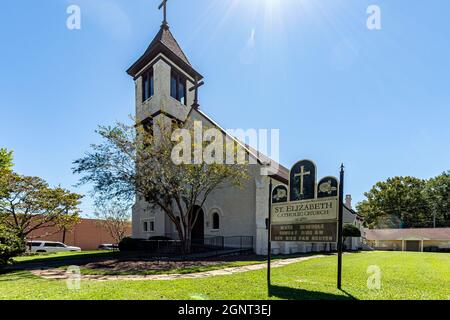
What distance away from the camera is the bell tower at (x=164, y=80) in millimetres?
26500

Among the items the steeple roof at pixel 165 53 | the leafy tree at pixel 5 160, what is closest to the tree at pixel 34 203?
the leafy tree at pixel 5 160

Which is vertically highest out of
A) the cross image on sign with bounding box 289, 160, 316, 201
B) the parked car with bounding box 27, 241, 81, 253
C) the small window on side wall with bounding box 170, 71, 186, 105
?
the small window on side wall with bounding box 170, 71, 186, 105

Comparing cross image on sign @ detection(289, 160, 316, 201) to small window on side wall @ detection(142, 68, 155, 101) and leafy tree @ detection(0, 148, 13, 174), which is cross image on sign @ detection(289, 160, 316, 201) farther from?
leafy tree @ detection(0, 148, 13, 174)

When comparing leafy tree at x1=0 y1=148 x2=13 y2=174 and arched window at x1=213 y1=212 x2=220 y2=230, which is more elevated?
leafy tree at x1=0 y1=148 x2=13 y2=174

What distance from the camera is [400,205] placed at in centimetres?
6244

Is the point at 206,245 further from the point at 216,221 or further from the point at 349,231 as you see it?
the point at 349,231

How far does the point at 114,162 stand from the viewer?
59.6 feet

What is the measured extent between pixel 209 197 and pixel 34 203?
18.2 meters

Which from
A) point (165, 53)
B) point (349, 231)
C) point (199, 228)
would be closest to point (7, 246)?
point (199, 228)

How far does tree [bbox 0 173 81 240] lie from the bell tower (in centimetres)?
1181

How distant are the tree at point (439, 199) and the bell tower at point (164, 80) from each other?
196ft

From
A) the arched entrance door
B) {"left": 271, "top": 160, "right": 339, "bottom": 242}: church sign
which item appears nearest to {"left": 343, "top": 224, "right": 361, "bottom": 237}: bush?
the arched entrance door

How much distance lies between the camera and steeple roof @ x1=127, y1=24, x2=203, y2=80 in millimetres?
26822
